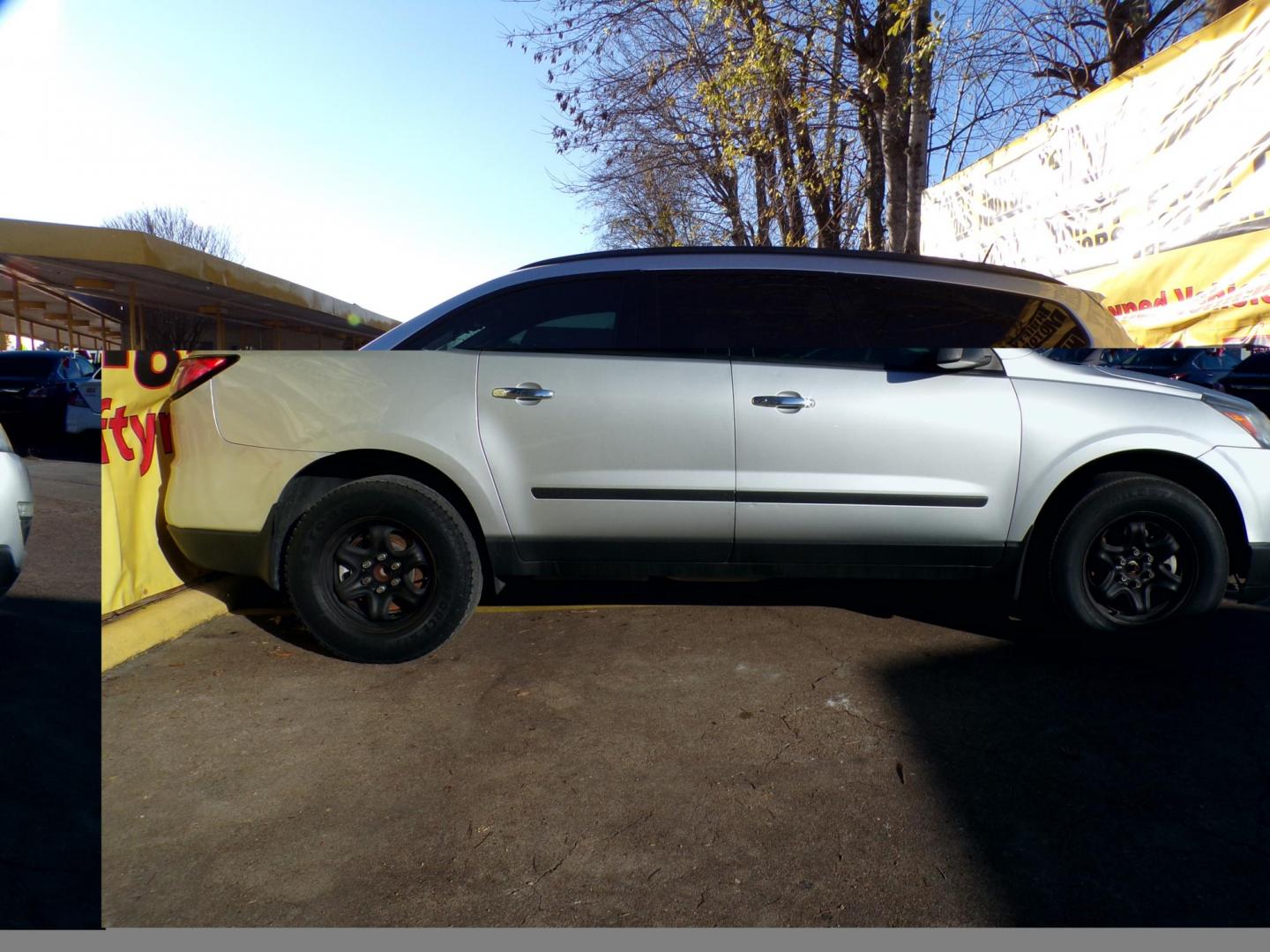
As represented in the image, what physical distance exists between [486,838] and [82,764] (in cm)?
134

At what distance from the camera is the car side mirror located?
12.0ft

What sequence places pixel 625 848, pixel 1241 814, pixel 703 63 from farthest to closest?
1. pixel 703 63
2. pixel 1241 814
3. pixel 625 848

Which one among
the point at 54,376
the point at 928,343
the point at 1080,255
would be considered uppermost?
the point at 1080,255

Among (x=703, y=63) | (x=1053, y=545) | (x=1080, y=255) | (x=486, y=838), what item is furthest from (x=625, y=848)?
(x=703, y=63)

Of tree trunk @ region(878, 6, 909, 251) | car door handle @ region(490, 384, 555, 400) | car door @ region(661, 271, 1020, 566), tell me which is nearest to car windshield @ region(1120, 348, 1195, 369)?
car door @ region(661, 271, 1020, 566)

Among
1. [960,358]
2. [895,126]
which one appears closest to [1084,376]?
[960,358]

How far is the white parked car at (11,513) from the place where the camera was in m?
1.16

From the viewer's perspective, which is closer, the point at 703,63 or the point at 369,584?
the point at 369,584

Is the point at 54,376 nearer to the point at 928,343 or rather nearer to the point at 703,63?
the point at 928,343

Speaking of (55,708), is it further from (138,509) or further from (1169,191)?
(1169,191)

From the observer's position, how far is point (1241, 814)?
262 centimetres

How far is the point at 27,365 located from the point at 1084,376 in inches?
147

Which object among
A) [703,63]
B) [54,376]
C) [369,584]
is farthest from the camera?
[703,63]

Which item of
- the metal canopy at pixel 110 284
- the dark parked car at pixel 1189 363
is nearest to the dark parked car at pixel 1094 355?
the dark parked car at pixel 1189 363
